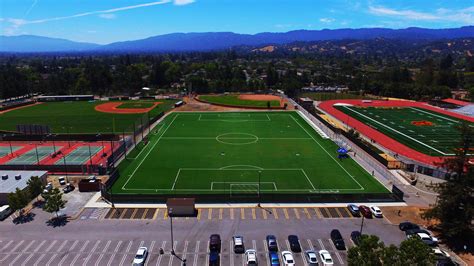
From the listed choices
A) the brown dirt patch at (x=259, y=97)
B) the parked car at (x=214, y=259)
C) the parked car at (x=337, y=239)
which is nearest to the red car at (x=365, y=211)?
the parked car at (x=337, y=239)

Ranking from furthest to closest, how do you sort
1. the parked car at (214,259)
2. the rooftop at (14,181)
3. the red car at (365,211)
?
the rooftop at (14,181) → the red car at (365,211) → the parked car at (214,259)

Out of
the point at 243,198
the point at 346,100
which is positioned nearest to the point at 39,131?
the point at 243,198

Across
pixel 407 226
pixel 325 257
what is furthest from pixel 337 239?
pixel 407 226

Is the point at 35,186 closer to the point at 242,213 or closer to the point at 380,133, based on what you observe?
the point at 242,213

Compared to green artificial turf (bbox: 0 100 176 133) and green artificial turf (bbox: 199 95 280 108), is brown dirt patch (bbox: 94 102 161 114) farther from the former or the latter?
green artificial turf (bbox: 199 95 280 108)

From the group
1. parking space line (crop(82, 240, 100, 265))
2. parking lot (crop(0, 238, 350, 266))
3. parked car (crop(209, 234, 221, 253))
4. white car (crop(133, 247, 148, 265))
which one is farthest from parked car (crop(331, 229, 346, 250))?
parking space line (crop(82, 240, 100, 265))

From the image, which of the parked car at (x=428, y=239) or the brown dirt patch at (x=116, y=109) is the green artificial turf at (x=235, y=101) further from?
the parked car at (x=428, y=239)
